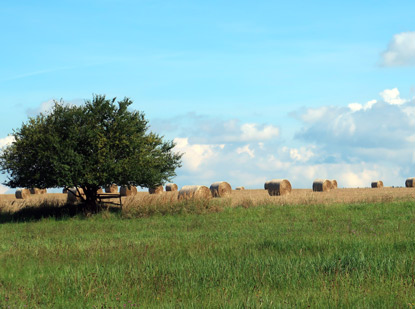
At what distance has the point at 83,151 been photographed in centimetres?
2733

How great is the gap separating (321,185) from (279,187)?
29.7ft

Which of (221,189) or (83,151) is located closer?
(83,151)

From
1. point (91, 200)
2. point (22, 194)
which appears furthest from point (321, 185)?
point (22, 194)

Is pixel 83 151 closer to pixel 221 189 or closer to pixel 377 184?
pixel 221 189

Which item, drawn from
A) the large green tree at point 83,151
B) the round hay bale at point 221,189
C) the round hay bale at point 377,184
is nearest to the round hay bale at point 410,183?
the round hay bale at point 377,184

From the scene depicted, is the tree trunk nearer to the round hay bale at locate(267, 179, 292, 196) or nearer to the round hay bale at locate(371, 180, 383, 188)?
the round hay bale at locate(267, 179, 292, 196)

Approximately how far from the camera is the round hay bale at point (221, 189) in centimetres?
3988

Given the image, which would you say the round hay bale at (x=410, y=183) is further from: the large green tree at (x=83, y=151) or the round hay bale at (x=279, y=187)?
the large green tree at (x=83, y=151)

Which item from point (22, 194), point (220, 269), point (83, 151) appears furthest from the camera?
point (22, 194)

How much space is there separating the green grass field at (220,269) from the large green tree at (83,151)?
8310mm

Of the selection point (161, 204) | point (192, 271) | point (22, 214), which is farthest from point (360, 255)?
point (22, 214)

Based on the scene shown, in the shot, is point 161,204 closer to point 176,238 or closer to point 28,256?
point 176,238

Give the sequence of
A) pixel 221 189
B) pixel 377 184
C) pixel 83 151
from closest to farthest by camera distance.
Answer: pixel 83 151, pixel 221 189, pixel 377 184

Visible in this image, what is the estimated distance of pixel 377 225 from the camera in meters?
17.6
